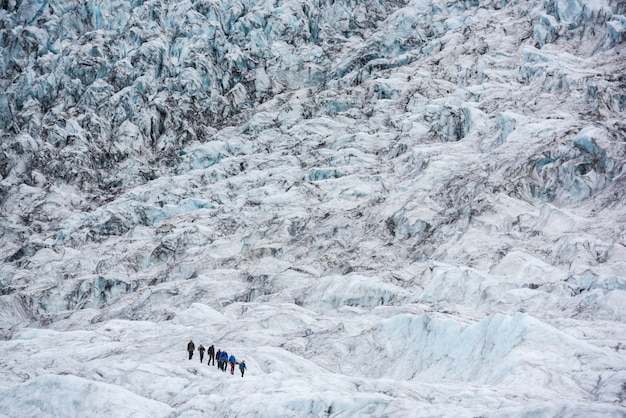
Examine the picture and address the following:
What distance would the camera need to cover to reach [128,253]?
70.1 meters

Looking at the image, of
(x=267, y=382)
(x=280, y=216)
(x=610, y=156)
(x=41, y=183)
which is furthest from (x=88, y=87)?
(x=267, y=382)

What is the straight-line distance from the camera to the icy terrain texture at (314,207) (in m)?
25.7

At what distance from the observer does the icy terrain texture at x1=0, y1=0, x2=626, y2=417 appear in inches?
1011

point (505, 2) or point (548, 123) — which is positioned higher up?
point (505, 2)

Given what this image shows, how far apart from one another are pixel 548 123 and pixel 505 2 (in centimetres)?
5011

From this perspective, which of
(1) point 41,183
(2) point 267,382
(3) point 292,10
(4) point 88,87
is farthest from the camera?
(3) point 292,10

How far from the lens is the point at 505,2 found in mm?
103375

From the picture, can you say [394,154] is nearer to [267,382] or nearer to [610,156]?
[610,156]

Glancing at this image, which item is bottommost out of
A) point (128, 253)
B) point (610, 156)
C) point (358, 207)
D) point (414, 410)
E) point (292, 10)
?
point (128, 253)

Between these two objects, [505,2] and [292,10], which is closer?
[505,2]

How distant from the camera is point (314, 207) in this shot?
6756cm

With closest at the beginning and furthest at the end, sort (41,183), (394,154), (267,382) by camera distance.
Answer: (267,382), (394,154), (41,183)

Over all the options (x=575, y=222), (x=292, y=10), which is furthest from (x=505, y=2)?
(x=575, y=222)

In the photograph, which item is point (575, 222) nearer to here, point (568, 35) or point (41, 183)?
point (568, 35)
